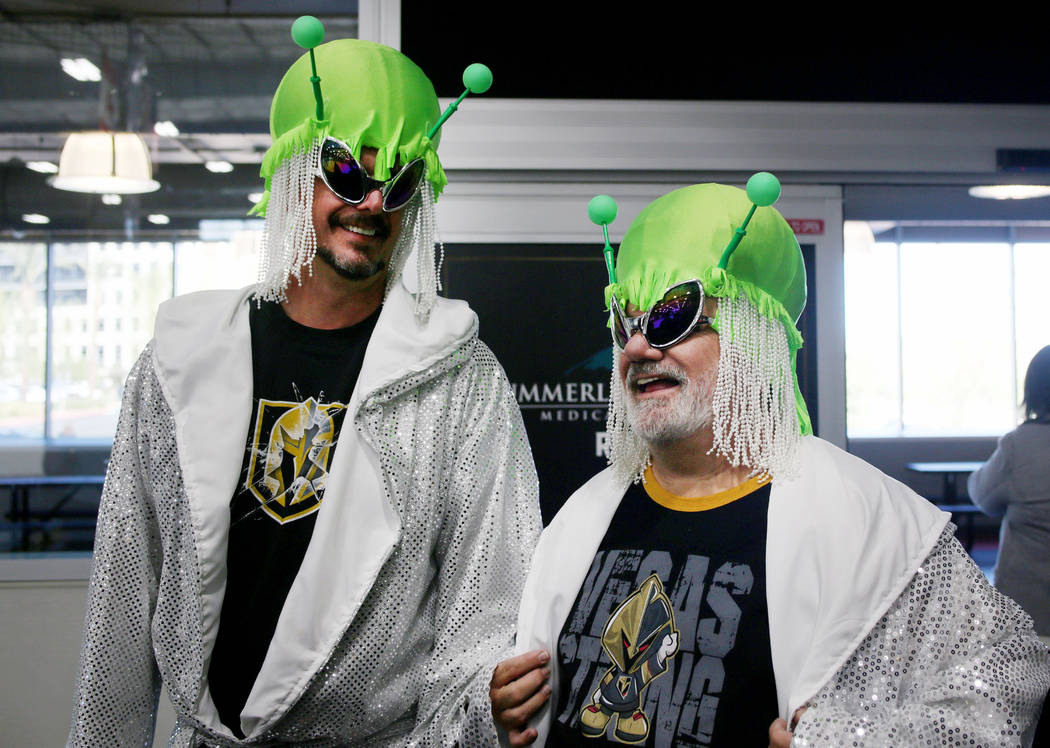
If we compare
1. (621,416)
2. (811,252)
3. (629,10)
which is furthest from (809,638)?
(629,10)

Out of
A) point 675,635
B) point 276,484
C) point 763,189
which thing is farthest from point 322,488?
point 763,189

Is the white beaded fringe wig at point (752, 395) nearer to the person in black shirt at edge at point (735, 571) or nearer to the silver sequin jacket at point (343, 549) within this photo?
the person in black shirt at edge at point (735, 571)

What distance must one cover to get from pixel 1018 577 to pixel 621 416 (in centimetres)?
206

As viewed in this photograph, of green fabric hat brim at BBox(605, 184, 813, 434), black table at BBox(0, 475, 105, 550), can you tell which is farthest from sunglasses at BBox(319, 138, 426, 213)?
black table at BBox(0, 475, 105, 550)

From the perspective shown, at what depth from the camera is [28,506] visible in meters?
2.97

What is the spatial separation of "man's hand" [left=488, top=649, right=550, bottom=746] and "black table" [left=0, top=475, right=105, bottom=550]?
2019 millimetres

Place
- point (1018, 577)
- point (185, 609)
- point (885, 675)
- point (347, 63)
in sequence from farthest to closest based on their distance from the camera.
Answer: point (1018, 577) < point (347, 63) < point (185, 609) < point (885, 675)

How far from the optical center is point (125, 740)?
1705 millimetres

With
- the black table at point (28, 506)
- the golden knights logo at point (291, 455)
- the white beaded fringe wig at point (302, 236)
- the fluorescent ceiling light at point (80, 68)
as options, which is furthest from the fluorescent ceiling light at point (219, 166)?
the golden knights logo at point (291, 455)

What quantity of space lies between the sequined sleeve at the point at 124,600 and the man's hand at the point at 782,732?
113 cm

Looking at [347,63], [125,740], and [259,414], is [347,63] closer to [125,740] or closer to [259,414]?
[259,414]

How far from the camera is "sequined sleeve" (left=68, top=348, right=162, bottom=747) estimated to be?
1.67 m

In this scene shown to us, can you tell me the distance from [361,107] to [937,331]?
9085 millimetres

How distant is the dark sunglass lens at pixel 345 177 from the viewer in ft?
5.49
